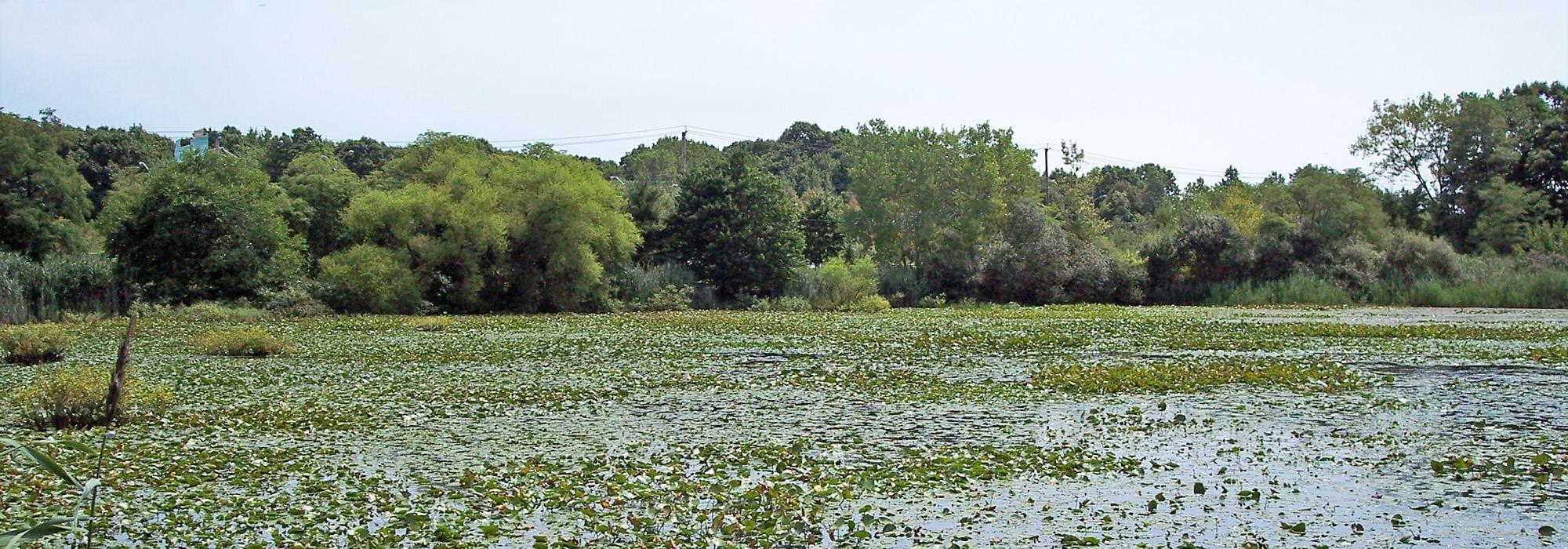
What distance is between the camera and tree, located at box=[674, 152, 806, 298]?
1891 inches

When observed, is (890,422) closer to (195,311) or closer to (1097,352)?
(1097,352)

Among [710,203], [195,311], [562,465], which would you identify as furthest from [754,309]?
[562,465]

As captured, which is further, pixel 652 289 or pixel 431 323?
pixel 652 289

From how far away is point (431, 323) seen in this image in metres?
33.3

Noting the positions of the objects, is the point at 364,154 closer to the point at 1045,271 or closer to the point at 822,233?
the point at 822,233

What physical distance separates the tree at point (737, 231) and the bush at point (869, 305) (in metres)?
3.53

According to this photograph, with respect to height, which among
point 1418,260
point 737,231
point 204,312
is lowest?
point 204,312

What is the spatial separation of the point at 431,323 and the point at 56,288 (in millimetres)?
12432

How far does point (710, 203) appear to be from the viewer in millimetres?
48312

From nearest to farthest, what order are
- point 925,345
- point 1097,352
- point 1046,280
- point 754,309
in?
point 1097,352, point 925,345, point 754,309, point 1046,280

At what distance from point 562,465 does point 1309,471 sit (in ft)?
22.3

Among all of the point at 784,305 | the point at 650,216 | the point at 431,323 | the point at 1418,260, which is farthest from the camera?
the point at 1418,260

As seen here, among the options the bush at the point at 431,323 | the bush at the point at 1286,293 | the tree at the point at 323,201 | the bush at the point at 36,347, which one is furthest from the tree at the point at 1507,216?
the bush at the point at 36,347

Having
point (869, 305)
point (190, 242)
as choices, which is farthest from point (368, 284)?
point (869, 305)
